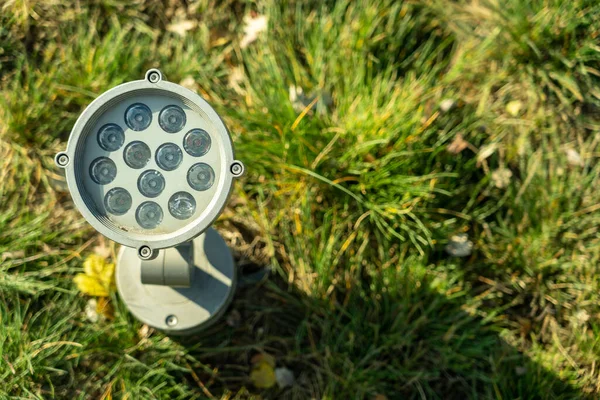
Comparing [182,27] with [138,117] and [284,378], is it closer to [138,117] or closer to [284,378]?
[138,117]

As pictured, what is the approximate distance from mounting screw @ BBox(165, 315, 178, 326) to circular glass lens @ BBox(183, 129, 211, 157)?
3.06ft

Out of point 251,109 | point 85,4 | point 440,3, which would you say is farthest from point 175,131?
point 440,3

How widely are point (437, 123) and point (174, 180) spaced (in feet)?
5.04

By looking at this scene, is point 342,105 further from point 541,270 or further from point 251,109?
point 541,270

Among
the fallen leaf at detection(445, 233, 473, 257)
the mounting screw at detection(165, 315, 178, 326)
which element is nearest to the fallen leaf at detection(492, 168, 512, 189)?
the fallen leaf at detection(445, 233, 473, 257)

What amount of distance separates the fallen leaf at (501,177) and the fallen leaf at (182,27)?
1.73 meters

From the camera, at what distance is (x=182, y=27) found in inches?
121

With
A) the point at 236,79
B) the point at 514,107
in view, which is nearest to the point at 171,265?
the point at 236,79

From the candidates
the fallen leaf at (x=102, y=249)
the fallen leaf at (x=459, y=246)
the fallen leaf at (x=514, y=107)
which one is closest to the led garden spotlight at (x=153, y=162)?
the fallen leaf at (x=102, y=249)

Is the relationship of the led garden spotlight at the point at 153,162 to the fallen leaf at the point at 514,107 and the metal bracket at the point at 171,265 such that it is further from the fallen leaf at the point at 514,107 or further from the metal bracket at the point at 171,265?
the fallen leaf at the point at 514,107

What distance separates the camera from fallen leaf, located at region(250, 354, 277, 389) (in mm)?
2762

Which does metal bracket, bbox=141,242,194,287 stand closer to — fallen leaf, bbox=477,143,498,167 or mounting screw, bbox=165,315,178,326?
mounting screw, bbox=165,315,178,326

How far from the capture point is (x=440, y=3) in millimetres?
3117

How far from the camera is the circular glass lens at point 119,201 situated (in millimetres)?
1931
